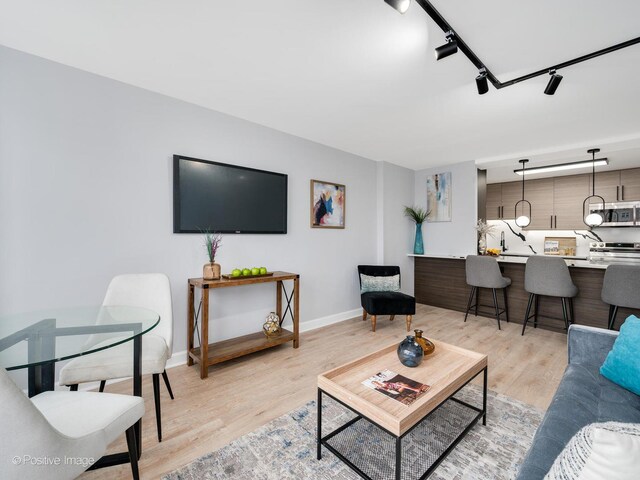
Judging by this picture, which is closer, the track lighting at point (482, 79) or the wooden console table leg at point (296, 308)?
the track lighting at point (482, 79)

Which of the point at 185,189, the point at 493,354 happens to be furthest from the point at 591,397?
the point at 185,189

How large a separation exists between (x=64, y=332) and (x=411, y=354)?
1.88 metres

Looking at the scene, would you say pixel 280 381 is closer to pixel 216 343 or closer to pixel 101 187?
pixel 216 343

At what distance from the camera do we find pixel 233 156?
10.3 ft

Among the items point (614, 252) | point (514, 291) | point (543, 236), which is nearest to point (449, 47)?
point (514, 291)

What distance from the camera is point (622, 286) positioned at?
3.03 meters

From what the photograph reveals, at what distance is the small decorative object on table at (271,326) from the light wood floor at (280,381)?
0.66ft

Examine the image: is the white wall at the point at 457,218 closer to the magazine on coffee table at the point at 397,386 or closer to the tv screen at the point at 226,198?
the tv screen at the point at 226,198

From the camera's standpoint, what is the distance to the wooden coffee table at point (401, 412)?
1388mm

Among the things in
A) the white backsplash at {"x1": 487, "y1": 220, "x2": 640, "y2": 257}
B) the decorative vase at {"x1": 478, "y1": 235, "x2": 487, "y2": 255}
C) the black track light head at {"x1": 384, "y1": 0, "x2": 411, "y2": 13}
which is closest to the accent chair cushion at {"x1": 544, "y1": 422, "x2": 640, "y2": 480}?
the black track light head at {"x1": 384, "y1": 0, "x2": 411, "y2": 13}

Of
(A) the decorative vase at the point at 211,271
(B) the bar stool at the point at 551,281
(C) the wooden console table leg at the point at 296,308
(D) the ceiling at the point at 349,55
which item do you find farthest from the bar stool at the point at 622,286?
(A) the decorative vase at the point at 211,271

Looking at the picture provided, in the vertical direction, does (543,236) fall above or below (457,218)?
below

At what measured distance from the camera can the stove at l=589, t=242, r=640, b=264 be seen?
15.4 feet

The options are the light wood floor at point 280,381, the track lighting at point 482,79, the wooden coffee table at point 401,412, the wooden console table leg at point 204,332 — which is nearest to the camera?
the wooden coffee table at point 401,412
